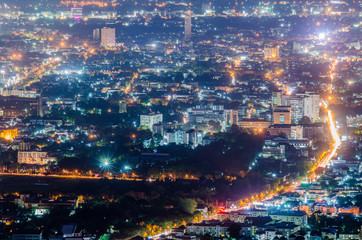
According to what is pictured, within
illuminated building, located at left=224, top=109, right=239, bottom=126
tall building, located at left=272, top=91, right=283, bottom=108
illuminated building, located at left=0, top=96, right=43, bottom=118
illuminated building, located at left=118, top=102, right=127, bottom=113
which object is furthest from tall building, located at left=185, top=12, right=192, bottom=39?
illuminated building, located at left=224, top=109, right=239, bottom=126

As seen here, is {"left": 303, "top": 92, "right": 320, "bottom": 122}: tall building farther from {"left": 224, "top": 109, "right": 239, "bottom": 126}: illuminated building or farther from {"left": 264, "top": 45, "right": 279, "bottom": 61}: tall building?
{"left": 264, "top": 45, "right": 279, "bottom": 61}: tall building

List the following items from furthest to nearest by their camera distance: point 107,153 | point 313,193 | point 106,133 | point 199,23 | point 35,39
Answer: point 199,23 < point 35,39 < point 106,133 < point 107,153 < point 313,193

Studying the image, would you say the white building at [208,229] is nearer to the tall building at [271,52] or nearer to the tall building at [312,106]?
the tall building at [312,106]

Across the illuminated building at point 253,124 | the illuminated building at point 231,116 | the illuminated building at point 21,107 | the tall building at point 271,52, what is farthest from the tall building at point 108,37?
the illuminated building at point 253,124

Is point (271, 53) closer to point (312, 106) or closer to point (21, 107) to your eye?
point (312, 106)

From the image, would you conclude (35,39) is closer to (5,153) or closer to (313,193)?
(5,153)

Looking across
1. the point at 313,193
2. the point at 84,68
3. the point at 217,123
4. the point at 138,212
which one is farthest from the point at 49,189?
the point at 84,68
